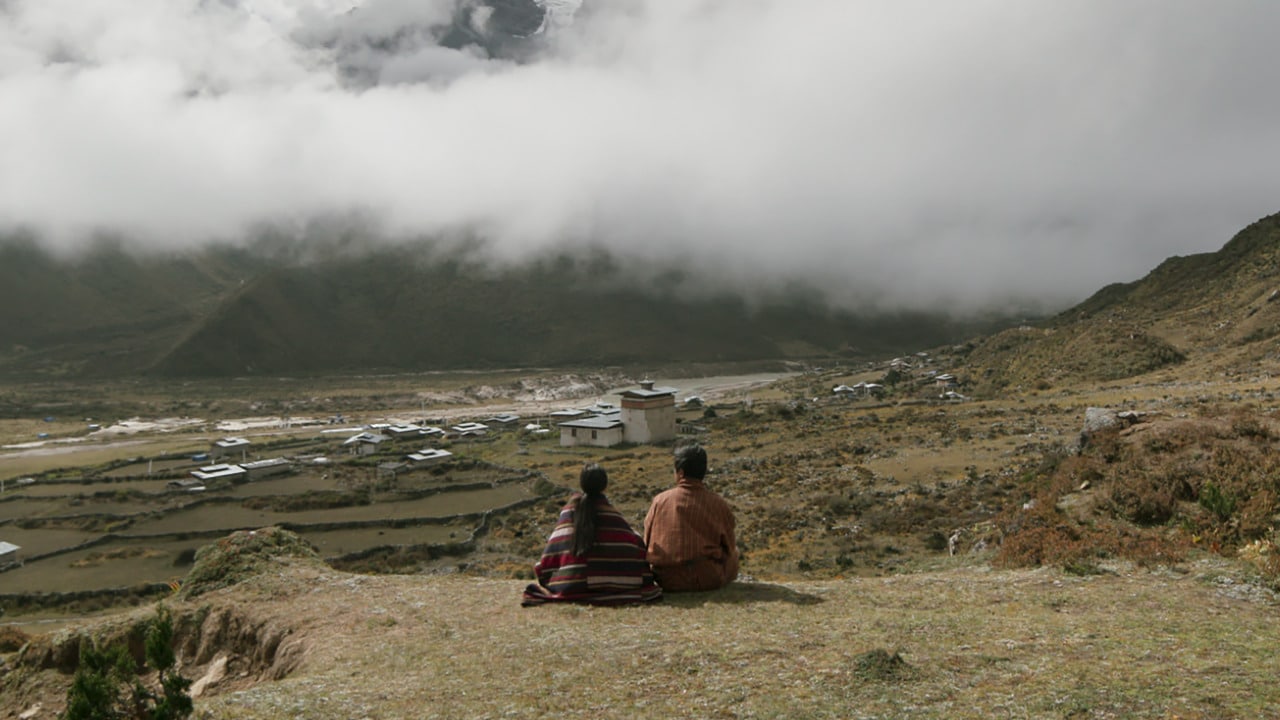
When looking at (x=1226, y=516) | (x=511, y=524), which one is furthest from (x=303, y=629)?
(x=511, y=524)

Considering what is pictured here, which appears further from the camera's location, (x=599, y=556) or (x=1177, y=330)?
(x=1177, y=330)

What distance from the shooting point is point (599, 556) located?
33.5 ft

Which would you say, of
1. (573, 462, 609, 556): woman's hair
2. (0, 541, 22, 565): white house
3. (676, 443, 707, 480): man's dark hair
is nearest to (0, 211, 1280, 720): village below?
(0, 541, 22, 565): white house

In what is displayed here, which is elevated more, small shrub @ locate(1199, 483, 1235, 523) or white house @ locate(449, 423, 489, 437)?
small shrub @ locate(1199, 483, 1235, 523)

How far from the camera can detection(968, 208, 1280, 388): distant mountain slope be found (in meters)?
54.2

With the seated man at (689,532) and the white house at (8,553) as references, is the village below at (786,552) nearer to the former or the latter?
the white house at (8,553)

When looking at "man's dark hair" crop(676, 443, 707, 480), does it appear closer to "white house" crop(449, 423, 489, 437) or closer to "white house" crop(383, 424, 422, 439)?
"white house" crop(449, 423, 489, 437)

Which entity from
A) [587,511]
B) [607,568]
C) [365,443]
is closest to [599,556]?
[607,568]

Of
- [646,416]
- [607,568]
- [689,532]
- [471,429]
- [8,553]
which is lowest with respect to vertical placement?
[8,553]

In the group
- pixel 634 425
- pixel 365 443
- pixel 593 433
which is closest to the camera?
pixel 634 425

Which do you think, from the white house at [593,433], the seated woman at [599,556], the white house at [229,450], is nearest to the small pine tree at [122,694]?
the seated woman at [599,556]

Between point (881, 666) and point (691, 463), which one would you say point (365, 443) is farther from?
point (881, 666)

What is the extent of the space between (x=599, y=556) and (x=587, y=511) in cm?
68

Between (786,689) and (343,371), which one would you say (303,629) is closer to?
(786,689)
